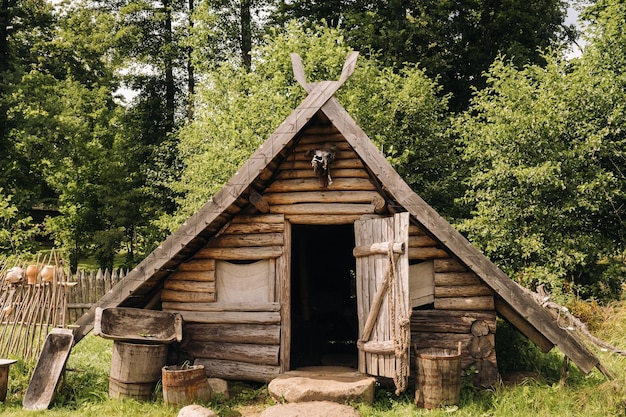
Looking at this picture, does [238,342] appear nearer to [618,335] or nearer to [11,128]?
[618,335]

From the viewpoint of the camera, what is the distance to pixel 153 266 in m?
7.46

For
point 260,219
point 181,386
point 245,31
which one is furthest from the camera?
point 245,31

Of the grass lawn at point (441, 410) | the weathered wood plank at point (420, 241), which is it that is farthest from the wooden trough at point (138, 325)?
the weathered wood plank at point (420, 241)

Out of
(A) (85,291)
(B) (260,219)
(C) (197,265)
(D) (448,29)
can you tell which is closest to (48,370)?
(C) (197,265)

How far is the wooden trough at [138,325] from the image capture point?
726 cm

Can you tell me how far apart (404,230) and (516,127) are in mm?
9456

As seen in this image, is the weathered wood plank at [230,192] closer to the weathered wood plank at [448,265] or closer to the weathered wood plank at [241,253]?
the weathered wood plank at [241,253]

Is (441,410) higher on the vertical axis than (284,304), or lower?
lower

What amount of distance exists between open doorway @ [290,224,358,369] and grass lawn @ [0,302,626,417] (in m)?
2.14

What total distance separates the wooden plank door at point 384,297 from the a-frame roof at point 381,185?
18.3 inches

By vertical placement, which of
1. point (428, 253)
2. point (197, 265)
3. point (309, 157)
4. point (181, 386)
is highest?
point (309, 157)

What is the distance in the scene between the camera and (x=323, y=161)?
7.43 meters

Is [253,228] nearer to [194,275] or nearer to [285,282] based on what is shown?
[285,282]

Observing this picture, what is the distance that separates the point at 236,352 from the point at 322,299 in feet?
14.0
